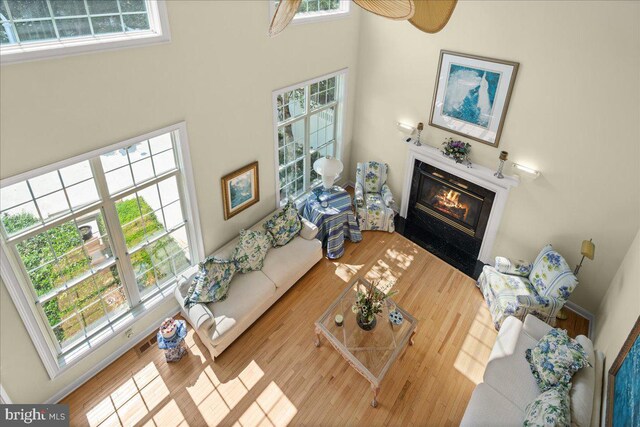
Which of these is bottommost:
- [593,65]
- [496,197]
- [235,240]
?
[235,240]

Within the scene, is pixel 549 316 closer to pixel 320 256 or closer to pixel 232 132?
pixel 320 256

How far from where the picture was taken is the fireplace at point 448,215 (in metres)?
6.16

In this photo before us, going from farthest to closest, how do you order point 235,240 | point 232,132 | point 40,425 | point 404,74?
point 404,74 < point 235,240 < point 232,132 < point 40,425

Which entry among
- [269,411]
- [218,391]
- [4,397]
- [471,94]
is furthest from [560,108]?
[4,397]

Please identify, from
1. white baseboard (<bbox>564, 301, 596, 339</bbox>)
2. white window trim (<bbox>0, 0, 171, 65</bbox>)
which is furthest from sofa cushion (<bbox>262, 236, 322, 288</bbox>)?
white baseboard (<bbox>564, 301, 596, 339</bbox>)

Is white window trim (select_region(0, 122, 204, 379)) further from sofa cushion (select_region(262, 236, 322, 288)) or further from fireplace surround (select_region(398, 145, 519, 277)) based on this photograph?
fireplace surround (select_region(398, 145, 519, 277))

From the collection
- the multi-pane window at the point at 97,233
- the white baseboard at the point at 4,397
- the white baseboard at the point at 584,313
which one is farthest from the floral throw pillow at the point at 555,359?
the white baseboard at the point at 4,397

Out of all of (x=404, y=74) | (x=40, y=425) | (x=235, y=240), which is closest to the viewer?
(x=40, y=425)

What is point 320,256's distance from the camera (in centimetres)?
622

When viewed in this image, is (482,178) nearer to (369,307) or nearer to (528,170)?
(528,170)

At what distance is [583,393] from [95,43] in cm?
551

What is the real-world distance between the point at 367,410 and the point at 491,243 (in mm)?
3298

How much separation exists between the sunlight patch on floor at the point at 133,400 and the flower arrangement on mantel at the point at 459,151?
16.3ft

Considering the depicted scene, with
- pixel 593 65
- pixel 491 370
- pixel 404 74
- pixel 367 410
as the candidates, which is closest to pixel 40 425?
pixel 367 410
